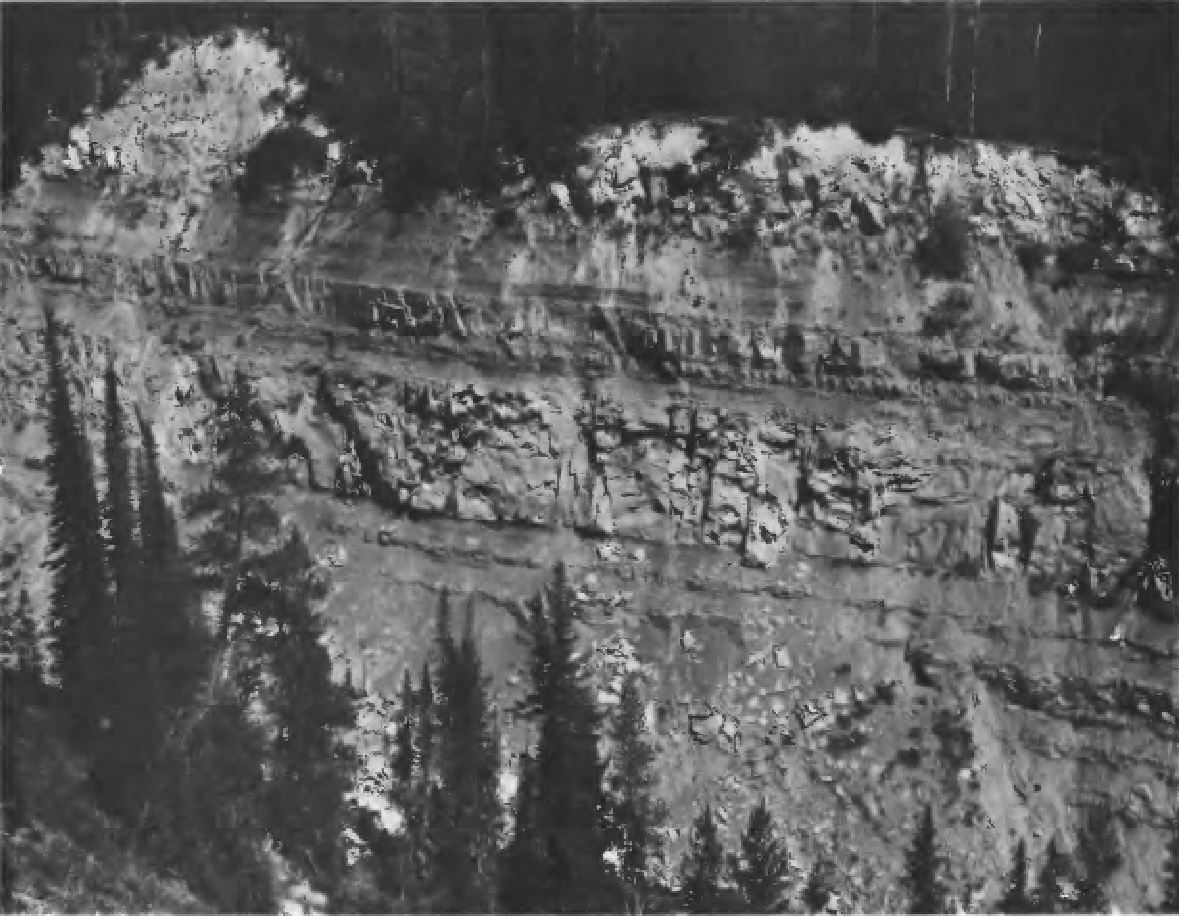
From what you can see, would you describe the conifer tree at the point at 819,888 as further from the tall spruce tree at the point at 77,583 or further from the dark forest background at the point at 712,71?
the tall spruce tree at the point at 77,583

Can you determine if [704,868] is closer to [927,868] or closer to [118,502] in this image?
[927,868]

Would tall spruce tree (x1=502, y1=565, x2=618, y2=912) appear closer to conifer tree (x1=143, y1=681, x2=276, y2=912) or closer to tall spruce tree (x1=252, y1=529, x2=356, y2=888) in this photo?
tall spruce tree (x1=252, y1=529, x2=356, y2=888)

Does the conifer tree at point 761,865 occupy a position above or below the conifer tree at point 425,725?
below

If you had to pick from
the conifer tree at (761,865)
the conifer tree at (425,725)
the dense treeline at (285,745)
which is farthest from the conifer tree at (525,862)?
the conifer tree at (761,865)

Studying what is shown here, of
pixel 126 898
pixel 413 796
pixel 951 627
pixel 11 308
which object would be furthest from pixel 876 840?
pixel 11 308

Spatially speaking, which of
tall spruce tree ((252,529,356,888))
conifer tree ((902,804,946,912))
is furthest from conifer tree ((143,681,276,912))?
conifer tree ((902,804,946,912))
